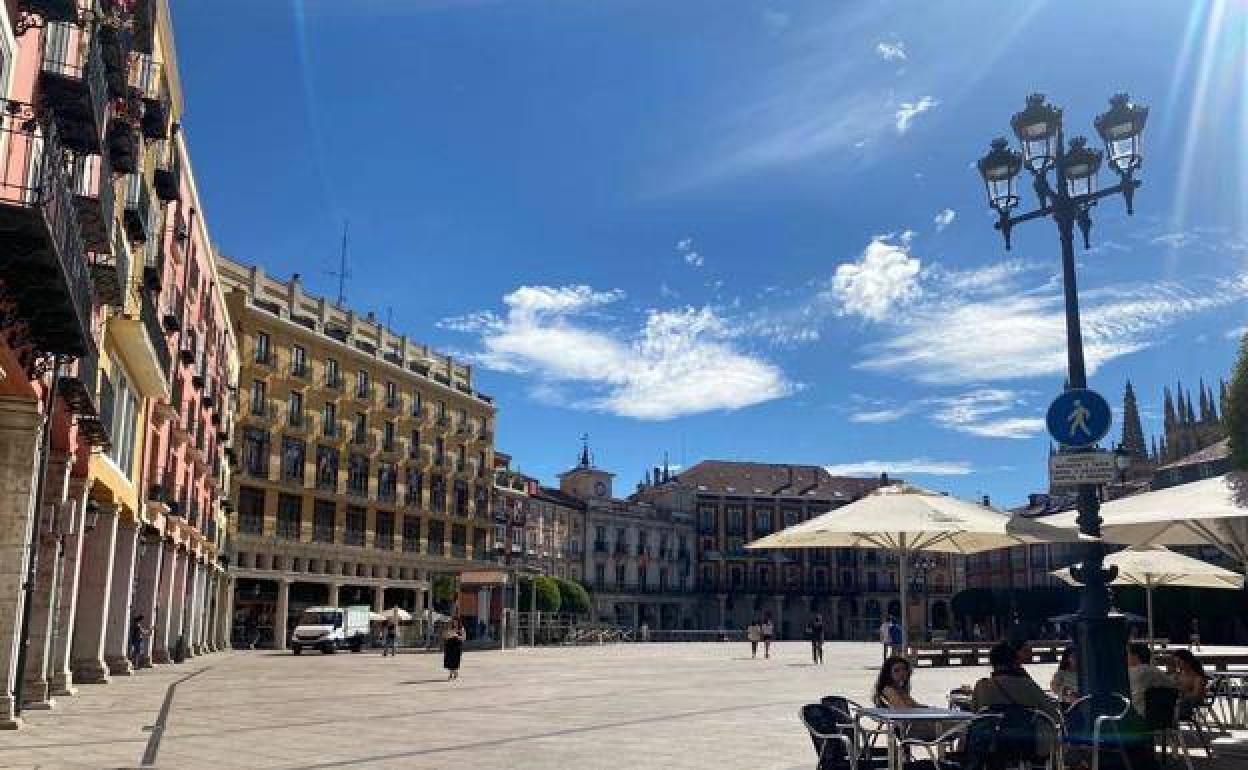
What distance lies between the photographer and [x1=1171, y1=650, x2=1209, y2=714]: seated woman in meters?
10.8

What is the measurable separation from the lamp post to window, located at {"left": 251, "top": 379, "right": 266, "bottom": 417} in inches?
1890

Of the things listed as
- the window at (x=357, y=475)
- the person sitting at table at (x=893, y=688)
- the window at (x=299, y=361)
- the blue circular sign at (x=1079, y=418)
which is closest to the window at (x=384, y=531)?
the window at (x=357, y=475)

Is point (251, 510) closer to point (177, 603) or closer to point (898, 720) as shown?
point (177, 603)

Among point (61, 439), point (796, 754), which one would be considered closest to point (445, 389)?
point (61, 439)

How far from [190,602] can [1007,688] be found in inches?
1411

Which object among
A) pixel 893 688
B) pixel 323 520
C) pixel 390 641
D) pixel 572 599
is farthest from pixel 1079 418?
pixel 572 599

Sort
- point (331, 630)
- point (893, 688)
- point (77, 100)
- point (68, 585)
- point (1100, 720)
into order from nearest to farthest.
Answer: point (1100, 720)
point (893, 688)
point (77, 100)
point (68, 585)
point (331, 630)

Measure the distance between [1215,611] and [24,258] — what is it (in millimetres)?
63488

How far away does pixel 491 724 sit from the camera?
14.1 metres

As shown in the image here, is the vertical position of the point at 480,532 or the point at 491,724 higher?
the point at 480,532

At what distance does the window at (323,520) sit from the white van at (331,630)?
10.0 metres

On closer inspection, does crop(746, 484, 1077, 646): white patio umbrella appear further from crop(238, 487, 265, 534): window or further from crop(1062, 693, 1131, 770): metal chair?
crop(238, 487, 265, 534): window

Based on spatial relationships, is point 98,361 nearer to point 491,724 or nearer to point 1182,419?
point 491,724

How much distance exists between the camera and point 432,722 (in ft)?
47.2
